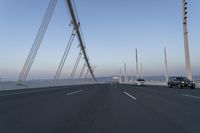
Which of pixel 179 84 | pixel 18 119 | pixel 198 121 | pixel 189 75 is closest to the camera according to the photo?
pixel 198 121

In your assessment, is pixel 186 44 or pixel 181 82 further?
A: pixel 186 44

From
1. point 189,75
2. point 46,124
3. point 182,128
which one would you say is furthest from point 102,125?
point 189,75

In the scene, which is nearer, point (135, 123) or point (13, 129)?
point (13, 129)

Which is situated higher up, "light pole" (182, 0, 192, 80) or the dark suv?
"light pole" (182, 0, 192, 80)

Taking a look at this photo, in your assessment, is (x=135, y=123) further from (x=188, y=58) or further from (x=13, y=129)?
(x=188, y=58)

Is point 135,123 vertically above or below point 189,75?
below

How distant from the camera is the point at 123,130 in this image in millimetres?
6535

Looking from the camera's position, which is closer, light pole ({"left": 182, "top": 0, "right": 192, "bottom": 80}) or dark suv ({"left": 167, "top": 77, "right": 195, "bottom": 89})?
dark suv ({"left": 167, "top": 77, "right": 195, "bottom": 89})

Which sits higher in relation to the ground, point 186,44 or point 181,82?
point 186,44

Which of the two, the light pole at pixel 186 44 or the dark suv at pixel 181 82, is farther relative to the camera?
the light pole at pixel 186 44

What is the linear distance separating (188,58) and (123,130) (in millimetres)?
36938

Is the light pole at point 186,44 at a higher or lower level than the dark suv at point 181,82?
higher

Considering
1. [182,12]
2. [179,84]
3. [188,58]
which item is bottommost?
[179,84]

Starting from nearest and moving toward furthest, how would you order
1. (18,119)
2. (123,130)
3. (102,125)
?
1. (123,130)
2. (102,125)
3. (18,119)
